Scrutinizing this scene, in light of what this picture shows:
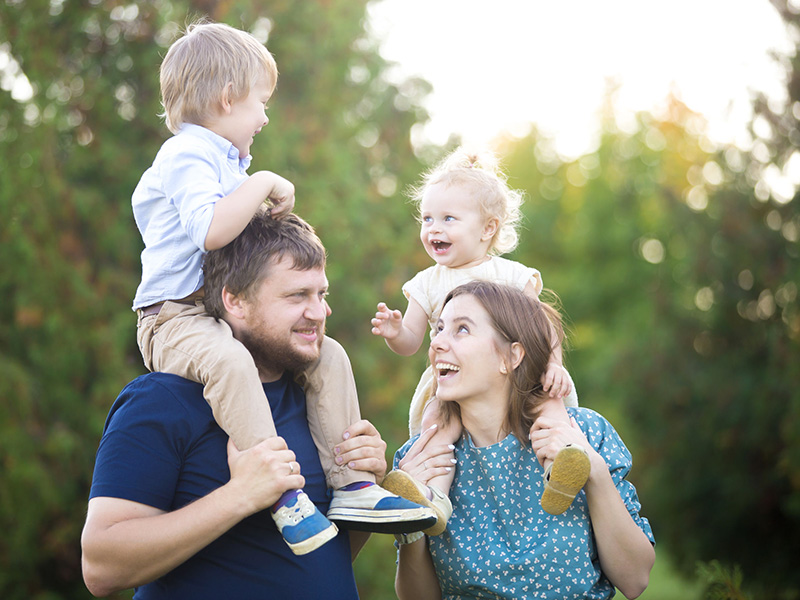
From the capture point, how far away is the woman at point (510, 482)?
8.86 ft

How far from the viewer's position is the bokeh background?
21.9 ft

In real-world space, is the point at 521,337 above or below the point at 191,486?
above

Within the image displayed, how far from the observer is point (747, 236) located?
960 cm

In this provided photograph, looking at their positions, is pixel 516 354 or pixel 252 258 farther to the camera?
pixel 516 354

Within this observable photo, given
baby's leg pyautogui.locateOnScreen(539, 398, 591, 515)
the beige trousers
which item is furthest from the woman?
the beige trousers

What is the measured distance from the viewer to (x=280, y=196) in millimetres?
2695

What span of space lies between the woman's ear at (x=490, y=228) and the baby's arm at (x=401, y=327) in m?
0.40

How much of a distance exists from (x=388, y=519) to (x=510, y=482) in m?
0.54

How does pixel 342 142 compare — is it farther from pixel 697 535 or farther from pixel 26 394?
pixel 697 535

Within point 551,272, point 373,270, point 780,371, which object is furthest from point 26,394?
point 551,272

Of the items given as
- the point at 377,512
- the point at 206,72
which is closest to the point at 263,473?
the point at 377,512

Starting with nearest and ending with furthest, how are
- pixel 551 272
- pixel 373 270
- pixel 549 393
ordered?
pixel 549 393
pixel 373 270
pixel 551 272

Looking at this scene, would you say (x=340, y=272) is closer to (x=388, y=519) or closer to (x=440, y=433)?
(x=440, y=433)

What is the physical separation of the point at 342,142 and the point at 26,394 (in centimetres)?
386
